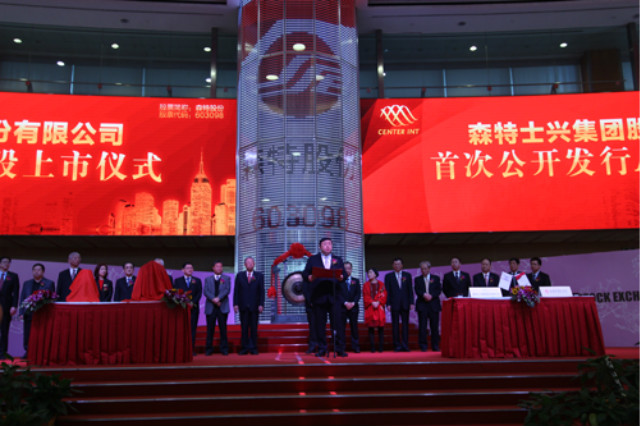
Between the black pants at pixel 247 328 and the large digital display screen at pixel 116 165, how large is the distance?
4060mm

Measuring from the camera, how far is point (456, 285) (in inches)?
276

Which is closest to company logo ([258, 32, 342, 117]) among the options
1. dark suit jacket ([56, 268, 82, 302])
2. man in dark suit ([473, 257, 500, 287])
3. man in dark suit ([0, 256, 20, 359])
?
man in dark suit ([473, 257, 500, 287])

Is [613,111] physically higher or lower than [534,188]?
higher

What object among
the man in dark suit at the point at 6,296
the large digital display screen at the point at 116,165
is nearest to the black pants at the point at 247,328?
the man in dark suit at the point at 6,296


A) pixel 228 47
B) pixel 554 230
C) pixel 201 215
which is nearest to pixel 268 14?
pixel 228 47

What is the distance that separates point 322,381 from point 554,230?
7.65m

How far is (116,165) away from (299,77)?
381cm

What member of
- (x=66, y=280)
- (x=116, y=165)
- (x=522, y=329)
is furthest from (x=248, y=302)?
(x=116, y=165)

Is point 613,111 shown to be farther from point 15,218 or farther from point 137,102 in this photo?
point 15,218

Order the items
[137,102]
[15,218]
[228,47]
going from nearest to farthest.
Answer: [15,218], [137,102], [228,47]

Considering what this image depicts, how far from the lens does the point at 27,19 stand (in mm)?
11906

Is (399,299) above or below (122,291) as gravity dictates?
below

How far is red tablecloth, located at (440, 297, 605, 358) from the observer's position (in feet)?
18.6

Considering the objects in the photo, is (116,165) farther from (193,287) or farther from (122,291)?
(193,287)
